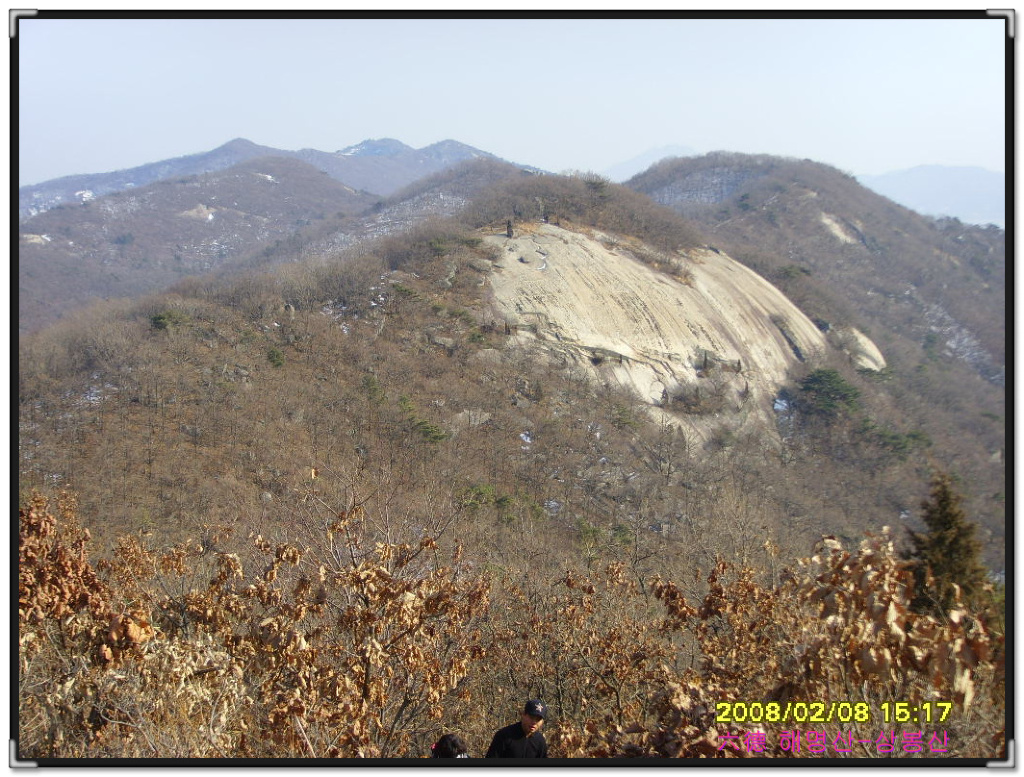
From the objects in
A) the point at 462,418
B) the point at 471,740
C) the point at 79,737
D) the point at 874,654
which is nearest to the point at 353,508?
the point at 79,737

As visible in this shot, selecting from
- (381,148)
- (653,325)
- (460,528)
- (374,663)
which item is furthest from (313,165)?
(374,663)

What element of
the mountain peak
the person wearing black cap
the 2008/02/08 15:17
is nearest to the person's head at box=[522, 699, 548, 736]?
the person wearing black cap

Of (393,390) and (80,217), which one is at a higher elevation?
(80,217)

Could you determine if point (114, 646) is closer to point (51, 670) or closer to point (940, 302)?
point (51, 670)

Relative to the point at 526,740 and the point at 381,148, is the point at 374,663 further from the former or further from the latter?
the point at 381,148

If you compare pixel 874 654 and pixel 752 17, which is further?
pixel 752 17

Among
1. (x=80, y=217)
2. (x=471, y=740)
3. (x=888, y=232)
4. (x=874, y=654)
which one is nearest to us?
(x=874, y=654)
